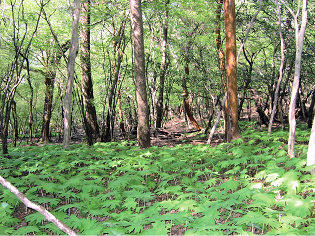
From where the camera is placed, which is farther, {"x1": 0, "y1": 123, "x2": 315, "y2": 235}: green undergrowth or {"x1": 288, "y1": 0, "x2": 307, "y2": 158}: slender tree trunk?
A: {"x1": 288, "y1": 0, "x2": 307, "y2": 158}: slender tree trunk

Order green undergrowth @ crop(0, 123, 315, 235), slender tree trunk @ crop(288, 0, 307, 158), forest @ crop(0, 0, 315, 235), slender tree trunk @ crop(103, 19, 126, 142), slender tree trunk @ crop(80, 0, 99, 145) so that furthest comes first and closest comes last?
slender tree trunk @ crop(80, 0, 99, 145)
slender tree trunk @ crop(103, 19, 126, 142)
slender tree trunk @ crop(288, 0, 307, 158)
forest @ crop(0, 0, 315, 235)
green undergrowth @ crop(0, 123, 315, 235)

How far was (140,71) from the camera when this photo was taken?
8.25 metres

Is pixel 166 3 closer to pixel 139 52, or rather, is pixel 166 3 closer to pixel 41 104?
pixel 139 52

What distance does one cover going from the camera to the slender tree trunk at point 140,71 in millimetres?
8062

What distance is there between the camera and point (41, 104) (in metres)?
24.9

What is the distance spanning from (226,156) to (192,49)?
27.3 feet

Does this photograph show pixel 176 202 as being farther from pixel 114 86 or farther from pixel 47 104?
pixel 47 104

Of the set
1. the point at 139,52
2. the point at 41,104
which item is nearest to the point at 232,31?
the point at 139,52

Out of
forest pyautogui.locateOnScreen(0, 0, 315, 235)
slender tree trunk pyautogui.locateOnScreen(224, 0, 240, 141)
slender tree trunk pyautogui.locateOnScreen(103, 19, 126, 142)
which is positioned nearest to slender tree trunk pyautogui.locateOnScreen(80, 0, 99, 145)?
forest pyautogui.locateOnScreen(0, 0, 315, 235)

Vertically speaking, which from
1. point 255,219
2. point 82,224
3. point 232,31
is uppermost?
point 232,31

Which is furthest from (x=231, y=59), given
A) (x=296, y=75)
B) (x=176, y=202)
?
(x=176, y=202)

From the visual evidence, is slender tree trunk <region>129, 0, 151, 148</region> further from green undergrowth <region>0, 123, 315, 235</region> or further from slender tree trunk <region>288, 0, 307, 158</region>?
slender tree trunk <region>288, 0, 307, 158</region>

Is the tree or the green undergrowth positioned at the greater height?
the tree

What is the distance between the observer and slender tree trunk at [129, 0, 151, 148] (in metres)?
8.06
